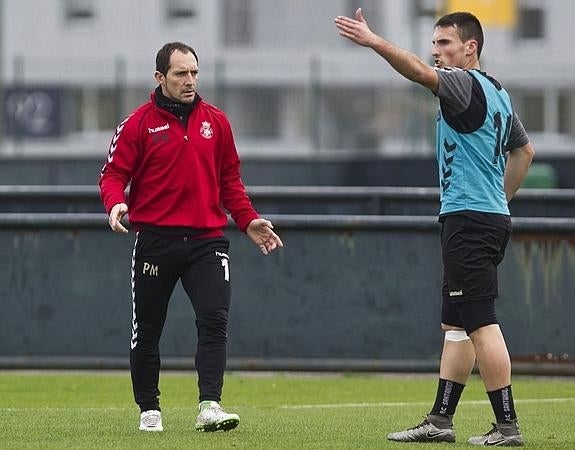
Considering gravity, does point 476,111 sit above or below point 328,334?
above

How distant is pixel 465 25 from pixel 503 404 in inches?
69.2

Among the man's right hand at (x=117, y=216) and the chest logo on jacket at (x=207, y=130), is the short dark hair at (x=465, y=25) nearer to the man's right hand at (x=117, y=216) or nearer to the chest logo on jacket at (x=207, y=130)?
the chest logo on jacket at (x=207, y=130)

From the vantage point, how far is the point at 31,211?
16.0 m

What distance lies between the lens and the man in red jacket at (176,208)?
8.29 meters

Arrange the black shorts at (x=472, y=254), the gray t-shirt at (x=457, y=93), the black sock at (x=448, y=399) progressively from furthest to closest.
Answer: the black sock at (x=448, y=399) < the black shorts at (x=472, y=254) < the gray t-shirt at (x=457, y=93)

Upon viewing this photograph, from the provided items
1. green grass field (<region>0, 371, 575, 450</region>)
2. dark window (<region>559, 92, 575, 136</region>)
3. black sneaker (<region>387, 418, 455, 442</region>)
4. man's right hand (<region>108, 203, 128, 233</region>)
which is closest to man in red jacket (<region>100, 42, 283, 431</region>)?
man's right hand (<region>108, 203, 128, 233</region>)

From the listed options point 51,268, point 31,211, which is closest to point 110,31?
point 31,211

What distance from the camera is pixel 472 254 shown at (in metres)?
7.76

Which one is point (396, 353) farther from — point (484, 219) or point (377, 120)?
point (377, 120)

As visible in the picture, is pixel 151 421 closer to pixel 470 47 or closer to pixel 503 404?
pixel 503 404

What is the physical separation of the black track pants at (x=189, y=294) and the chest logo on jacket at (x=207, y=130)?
0.51m

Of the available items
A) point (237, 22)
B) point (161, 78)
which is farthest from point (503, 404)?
point (237, 22)

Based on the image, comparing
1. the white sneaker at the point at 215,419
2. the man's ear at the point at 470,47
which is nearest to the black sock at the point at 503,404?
the white sneaker at the point at 215,419

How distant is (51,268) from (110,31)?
3883cm
